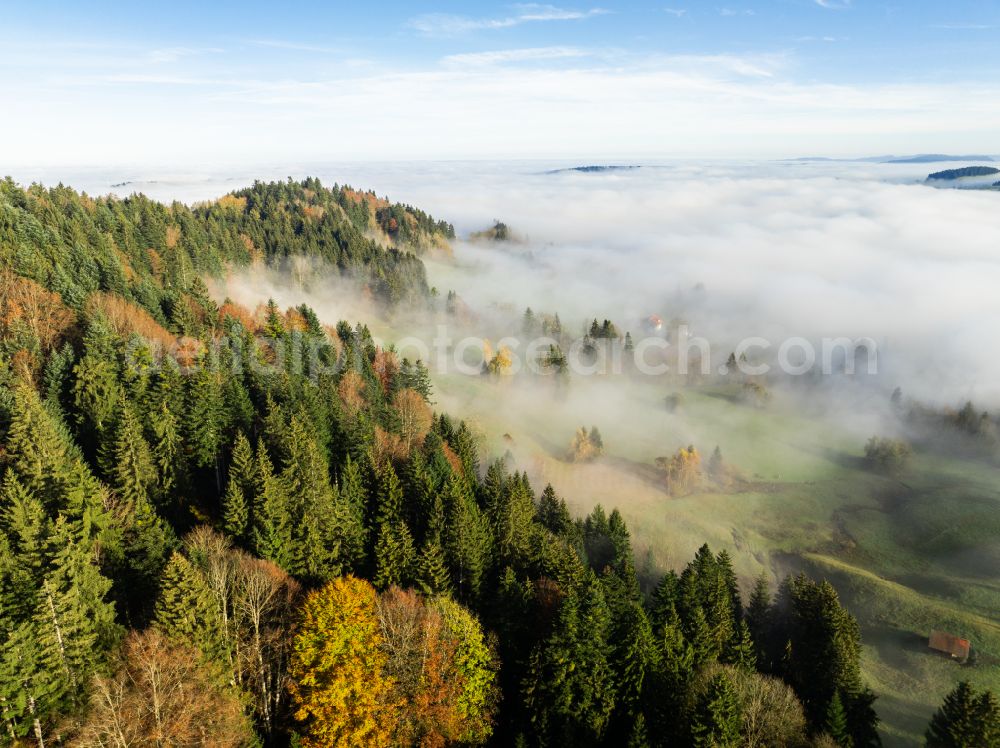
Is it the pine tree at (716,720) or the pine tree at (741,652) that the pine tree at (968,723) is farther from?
the pine tree at (716,720)

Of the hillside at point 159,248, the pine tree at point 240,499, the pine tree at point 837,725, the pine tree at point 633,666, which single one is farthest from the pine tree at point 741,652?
the hillside at point 159,248

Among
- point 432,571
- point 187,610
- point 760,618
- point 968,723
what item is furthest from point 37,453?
point 968,723

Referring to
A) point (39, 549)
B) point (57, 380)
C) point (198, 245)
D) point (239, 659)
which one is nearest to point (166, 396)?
point (57, 380)

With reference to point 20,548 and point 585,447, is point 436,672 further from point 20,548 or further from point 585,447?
point 585,447

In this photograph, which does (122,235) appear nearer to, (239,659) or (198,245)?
(198,245)

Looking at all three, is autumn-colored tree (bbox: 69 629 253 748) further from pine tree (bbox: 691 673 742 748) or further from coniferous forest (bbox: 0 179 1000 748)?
pine tree (bbox: 691 673 742 748)
